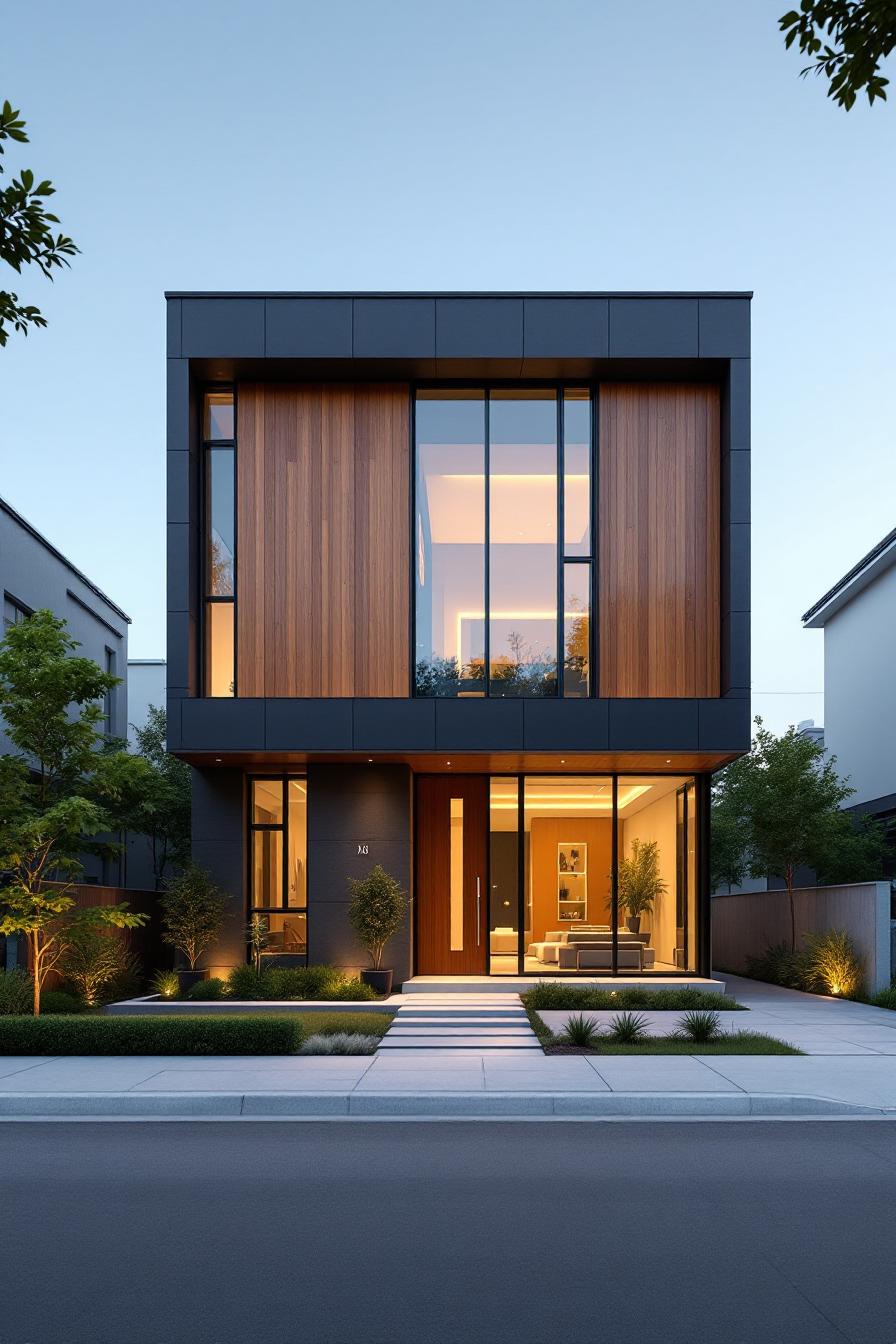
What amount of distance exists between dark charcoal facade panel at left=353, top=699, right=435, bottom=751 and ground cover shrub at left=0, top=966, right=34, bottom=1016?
6.17 meters

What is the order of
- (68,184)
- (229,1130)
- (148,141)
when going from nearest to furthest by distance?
(68,184)
(229,1130)
(148,141)

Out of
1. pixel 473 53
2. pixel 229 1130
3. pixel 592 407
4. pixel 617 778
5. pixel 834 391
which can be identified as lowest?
pixel 229 1130

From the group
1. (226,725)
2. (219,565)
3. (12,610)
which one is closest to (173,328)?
(219,565)

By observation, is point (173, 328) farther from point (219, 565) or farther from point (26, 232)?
point (26, 232)

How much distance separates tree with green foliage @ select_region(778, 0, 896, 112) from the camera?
5207mm

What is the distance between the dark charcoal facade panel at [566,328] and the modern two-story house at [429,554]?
0.03m

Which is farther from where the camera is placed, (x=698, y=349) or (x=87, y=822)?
(x=698, y=349)

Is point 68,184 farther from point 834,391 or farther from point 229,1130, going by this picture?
point 834,391

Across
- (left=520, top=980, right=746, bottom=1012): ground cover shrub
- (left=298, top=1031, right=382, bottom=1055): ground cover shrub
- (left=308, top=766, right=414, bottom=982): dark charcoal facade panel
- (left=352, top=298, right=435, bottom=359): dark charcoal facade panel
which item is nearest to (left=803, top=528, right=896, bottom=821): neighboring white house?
(left=520, top=980, right=746, bottom=1012): ground cover shrub

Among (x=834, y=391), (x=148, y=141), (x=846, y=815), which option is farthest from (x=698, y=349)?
(x=834, y=391)

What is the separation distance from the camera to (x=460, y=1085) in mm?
11047

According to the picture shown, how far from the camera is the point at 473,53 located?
16.7 meters

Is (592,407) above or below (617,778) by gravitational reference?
above

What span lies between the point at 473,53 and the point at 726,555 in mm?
8881
